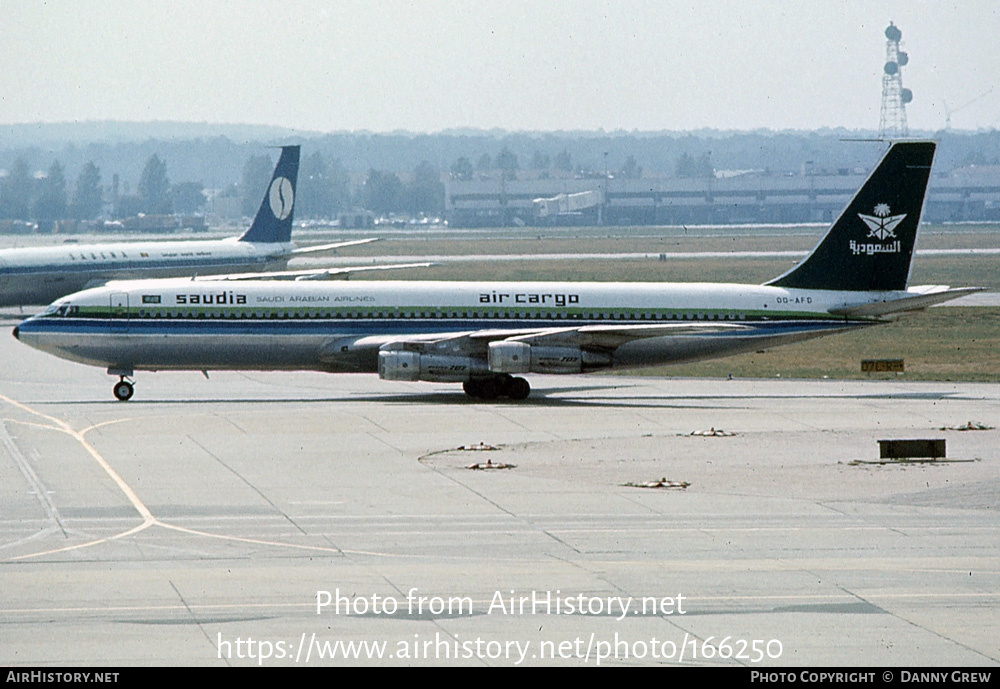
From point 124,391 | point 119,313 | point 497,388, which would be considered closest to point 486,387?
point 497,388

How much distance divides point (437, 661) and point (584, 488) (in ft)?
50.5

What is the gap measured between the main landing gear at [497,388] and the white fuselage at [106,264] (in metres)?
45.6

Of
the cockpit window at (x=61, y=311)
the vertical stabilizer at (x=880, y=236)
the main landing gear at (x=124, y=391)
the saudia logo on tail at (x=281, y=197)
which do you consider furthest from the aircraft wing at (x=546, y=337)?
the saudia logo on tail at (x=281, y=197)

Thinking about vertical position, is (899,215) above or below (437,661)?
above

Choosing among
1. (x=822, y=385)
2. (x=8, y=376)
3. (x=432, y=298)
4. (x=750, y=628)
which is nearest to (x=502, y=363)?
(x=432, y=298)

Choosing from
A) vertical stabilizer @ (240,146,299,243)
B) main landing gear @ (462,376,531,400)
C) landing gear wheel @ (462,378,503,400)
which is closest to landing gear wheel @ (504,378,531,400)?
main landing gear @ (462,376,531,400)

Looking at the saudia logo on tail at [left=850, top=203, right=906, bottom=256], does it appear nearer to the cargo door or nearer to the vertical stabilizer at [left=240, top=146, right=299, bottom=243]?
the cargo door

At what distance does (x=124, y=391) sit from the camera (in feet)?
173

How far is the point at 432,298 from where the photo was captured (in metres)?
54.1

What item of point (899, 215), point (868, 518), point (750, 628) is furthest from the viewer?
point (899, 215)

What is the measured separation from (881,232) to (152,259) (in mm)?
53082

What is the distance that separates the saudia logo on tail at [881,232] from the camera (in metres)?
55.4

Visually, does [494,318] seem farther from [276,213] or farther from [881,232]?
[276,213]
